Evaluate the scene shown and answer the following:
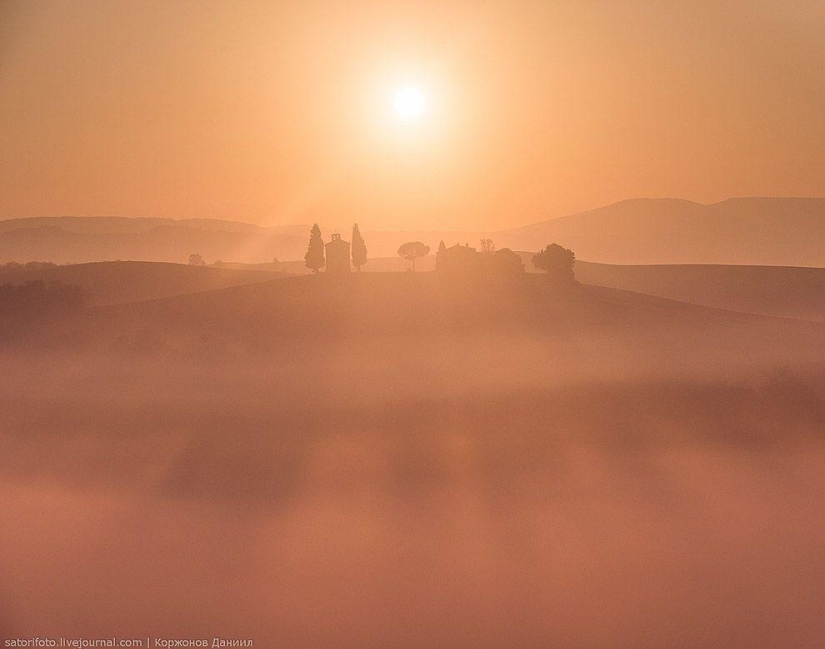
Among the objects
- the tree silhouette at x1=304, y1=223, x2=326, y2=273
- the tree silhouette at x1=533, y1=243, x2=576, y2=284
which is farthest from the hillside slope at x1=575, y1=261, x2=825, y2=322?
the tree silhouette at x1=304, y1=223, x2=326, y2=273

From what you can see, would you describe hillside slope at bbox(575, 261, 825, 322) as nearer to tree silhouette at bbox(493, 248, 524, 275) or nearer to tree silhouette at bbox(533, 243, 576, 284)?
tree silhouette at bbox(533, 243, 576, 284)

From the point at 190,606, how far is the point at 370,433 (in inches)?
686

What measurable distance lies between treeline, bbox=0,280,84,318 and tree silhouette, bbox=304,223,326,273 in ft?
93.9

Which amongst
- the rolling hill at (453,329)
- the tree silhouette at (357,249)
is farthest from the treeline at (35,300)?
the tree silhouette at (357,249)

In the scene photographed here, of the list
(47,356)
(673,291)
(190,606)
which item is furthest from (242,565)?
(673,291)

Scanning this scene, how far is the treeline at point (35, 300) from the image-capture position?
→ 192 feet

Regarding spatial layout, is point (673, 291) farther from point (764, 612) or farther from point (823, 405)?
point (764, 612)

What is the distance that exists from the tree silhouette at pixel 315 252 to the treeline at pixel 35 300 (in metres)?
28.6

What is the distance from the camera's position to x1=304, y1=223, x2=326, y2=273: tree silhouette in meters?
86.0

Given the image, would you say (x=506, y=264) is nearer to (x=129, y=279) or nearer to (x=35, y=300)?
(x=129, y=279)

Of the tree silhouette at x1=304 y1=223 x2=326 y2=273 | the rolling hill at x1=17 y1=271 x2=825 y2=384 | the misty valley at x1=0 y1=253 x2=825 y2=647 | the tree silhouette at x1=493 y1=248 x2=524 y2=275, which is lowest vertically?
the misty valley at x1=0 y1=253 x2=825 y2=647

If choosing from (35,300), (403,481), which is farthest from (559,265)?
(35,300)

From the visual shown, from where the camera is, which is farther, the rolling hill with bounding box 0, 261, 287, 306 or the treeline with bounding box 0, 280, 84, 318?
the rolling hill with bounding box 0, 261, 287, 306

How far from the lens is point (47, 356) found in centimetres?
5241
